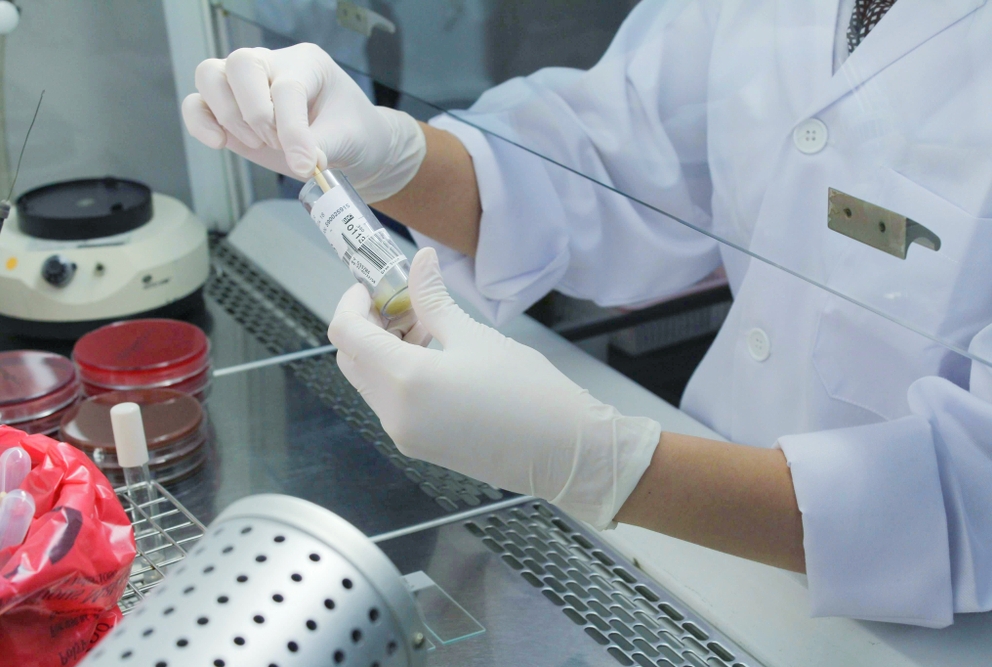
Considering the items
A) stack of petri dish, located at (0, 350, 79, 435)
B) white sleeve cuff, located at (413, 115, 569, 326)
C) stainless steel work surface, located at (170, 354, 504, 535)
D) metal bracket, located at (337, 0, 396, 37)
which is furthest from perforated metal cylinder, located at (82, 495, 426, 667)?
metal bracket, located at (337, 0, 396, 37)

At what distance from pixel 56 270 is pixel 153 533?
64 centimetres

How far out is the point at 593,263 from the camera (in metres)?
1.44

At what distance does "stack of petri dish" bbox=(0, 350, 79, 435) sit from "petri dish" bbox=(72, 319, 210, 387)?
3cm

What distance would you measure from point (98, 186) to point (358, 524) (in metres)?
0.90

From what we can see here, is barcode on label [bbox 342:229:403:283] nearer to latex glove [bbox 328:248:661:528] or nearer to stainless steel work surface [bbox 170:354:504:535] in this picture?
latex glove [bbox 328:248:661:528]

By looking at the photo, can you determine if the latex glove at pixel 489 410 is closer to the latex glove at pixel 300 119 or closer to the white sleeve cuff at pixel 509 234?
the latex glove at pixel 300 119

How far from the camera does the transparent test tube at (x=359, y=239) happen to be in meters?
0.87

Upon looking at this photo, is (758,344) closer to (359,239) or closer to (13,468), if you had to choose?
(359,239)

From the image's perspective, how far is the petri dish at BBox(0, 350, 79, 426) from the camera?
3.85 feet

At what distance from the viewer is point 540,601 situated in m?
0.94

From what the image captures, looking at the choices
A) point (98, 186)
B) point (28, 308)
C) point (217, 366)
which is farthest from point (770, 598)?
point (98, 186)

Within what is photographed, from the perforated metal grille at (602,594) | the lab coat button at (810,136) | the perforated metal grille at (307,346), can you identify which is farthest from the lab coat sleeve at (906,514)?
the perforated metal grille at (307,346)

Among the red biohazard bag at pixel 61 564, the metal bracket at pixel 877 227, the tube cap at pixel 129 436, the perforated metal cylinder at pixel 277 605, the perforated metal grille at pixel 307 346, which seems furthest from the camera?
the perforated metal grille at pixel 307 346

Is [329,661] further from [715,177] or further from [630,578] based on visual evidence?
[715,177]
